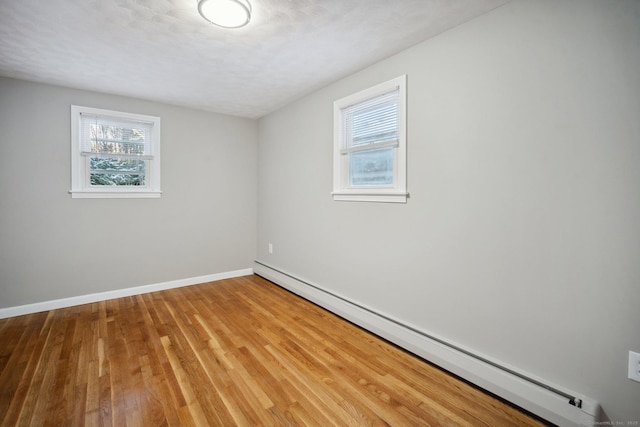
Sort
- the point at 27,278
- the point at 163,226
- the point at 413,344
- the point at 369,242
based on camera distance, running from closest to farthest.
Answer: the point at 413,344, the point at 369,242, the point at 27,278, the point at 163,226

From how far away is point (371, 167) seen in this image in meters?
2.77

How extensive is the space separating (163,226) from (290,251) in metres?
1.72

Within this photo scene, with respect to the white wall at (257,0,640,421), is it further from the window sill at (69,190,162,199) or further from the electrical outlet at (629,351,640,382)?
the window sill at (69,190,162,199)

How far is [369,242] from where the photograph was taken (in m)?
2.73

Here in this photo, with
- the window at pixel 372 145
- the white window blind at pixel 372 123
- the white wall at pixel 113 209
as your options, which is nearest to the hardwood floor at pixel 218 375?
the white wall at pixel 113 209

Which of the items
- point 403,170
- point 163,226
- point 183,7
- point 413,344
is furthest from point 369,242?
point 163,226

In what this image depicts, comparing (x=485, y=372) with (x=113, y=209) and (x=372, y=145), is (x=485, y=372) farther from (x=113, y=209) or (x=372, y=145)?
(x=113, y=209)

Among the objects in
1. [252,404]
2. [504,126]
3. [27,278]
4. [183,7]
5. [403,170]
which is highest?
[183,7]

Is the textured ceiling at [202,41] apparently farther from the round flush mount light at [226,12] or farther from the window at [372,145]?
the window at [372,145]

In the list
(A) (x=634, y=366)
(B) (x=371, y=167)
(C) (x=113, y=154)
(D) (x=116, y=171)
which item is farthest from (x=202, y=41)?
(A) (x=634, y=366)

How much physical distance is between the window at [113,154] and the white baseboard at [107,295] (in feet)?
3.84

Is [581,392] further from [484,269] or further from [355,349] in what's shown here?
[355,349]

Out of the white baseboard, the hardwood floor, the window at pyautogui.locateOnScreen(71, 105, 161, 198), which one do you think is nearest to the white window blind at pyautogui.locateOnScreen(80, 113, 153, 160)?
the window at pyautogui.locateOnScreen(71, 105, 161, 198)

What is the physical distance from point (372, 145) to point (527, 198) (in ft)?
A: 4.29
